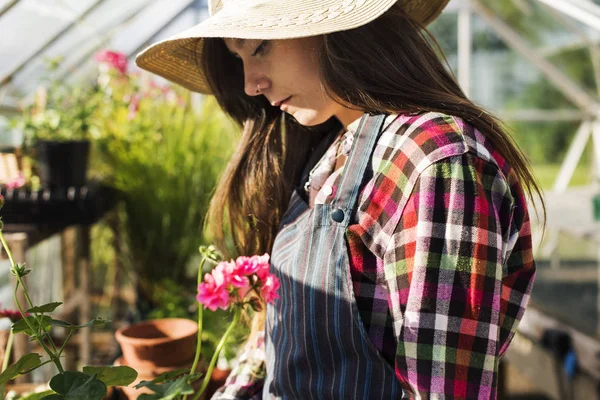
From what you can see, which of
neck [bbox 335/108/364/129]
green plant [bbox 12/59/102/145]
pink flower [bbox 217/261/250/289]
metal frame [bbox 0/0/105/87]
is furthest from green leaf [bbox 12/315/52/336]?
metal frame [bbox 0/0/105/87]

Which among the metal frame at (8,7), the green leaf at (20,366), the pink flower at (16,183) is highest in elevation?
the metal frame at (8,7)

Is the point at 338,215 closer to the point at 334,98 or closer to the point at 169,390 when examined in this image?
the point at 334,98

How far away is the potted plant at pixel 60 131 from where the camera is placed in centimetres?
213

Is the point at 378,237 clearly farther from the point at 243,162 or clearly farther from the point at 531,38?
the point at 531,38

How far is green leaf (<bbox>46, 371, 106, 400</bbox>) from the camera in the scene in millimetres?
739

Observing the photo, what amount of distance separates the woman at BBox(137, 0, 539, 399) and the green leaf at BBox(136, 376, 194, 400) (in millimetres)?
320

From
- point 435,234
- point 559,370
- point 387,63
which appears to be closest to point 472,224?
point 435,234

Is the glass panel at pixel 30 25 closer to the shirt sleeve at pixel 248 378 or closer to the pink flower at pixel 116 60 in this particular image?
the pink flower at pixel 116 60

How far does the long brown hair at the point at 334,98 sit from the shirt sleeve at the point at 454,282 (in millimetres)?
146

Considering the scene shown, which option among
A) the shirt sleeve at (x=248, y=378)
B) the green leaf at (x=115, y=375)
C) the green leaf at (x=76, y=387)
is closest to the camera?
the green leaf at (x=76, y=387)

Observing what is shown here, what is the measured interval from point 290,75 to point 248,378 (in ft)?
1.98

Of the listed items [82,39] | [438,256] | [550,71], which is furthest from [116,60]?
[550,71]

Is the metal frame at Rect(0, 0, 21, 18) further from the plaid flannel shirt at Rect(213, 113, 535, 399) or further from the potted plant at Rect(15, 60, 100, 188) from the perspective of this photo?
the plaid flannel shirt at Rect(213, 113, 535, 399)

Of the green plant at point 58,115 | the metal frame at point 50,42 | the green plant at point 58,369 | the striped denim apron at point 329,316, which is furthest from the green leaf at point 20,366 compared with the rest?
the metal frame at point 50,42
